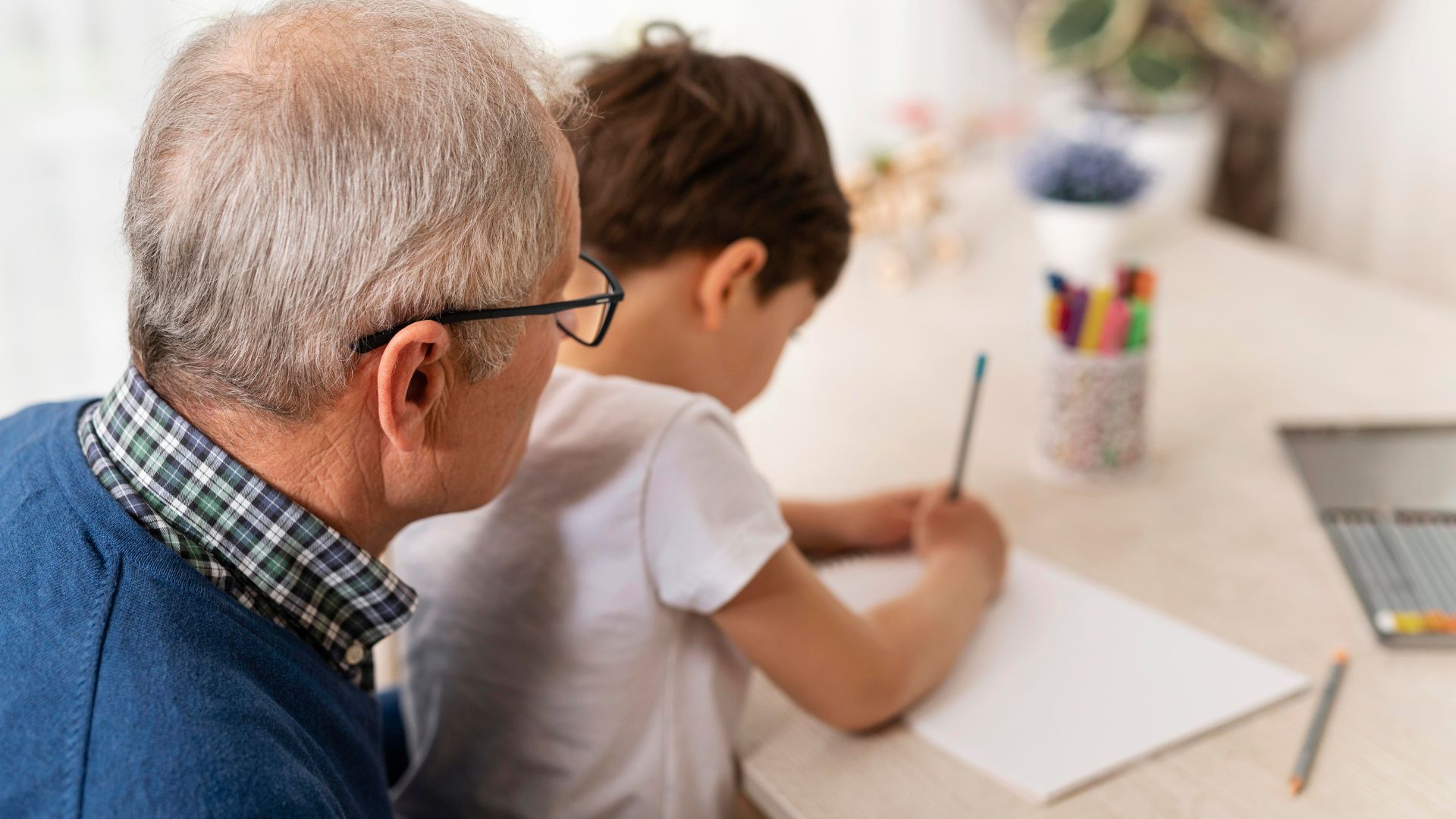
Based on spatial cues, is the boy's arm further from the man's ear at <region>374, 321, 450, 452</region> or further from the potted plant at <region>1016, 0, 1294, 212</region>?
the potted plant at <region>1016, 0, 1294, 212</region>

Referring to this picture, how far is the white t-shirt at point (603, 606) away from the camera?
89 centimetres

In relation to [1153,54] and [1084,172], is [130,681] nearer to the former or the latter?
[1084,172]

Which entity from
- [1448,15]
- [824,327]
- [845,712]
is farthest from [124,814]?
[1448,15]

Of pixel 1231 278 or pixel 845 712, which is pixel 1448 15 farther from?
pixel 845 712

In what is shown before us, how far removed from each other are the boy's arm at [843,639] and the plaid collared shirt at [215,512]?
11.4 inches

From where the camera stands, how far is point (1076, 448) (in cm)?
131

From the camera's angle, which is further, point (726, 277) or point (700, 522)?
point (726, 277)

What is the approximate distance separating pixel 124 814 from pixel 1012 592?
2.57 ft

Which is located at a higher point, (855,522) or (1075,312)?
(1075,312)

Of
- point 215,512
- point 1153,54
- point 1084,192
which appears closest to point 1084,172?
point 1084,192

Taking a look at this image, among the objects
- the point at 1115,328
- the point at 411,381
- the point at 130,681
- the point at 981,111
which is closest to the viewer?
the point at 130,681

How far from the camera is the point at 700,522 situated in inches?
34.5

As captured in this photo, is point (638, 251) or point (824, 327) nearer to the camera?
point (638, 251)

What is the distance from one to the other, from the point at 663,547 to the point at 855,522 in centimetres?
36
